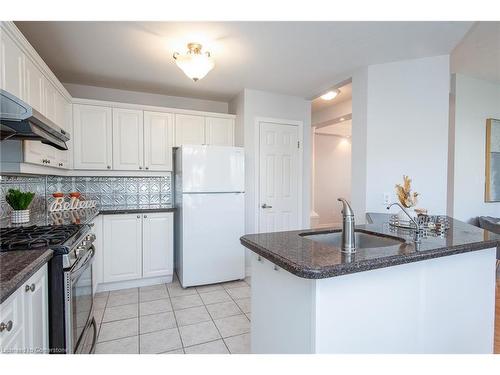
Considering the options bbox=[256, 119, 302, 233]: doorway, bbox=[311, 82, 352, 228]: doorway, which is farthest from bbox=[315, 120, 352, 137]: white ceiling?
bbox=[256, 119, 302, 233]: doorway

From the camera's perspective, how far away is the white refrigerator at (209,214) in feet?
10.0

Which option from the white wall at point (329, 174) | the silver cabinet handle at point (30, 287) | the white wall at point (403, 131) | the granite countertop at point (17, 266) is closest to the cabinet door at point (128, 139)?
the granite countertop at point (17, 266)

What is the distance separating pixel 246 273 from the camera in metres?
3.55

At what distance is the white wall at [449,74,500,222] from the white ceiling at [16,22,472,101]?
1.51m

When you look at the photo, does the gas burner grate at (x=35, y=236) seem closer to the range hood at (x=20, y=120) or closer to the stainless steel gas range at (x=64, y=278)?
the stainless steel gas range at (x=64, y=278)

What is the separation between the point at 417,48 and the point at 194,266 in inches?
125

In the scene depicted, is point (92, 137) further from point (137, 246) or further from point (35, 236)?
point (35, 236)

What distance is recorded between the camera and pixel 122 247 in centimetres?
301

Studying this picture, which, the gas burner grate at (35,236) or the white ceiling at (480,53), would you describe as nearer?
the gas burner grate at (35,236)

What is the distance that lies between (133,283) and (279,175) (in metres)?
2.28

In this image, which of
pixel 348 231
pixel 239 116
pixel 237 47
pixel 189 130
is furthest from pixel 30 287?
pixel 239 116

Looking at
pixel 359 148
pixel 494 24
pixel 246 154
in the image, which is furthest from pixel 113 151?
pixel 494 24

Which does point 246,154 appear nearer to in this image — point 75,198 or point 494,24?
point 75,198

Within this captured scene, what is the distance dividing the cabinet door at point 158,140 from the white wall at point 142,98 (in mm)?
480
